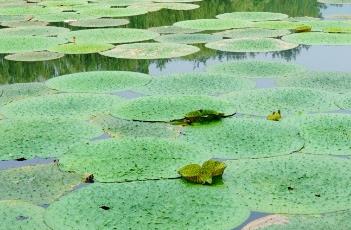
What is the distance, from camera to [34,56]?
452cm

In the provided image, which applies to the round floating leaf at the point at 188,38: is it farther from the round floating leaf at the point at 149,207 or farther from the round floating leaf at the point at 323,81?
the round floating leaf at the point at 149,207

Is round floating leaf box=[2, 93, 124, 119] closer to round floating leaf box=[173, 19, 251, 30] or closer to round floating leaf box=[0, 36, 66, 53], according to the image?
round floating leaf box=[0, 36, 66, 53]

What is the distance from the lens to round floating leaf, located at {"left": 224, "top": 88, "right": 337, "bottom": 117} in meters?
3.13

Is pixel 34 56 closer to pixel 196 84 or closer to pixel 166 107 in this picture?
pixel 196 84

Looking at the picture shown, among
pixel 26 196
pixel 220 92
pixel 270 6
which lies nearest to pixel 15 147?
pixel 26 196

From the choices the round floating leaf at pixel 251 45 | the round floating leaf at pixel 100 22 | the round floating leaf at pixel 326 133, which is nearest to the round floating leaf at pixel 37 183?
the round floating leaf at pixel 326 133

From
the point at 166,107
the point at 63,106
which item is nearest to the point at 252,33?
the point at 166,107

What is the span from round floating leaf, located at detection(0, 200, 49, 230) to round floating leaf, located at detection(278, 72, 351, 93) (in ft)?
6.53

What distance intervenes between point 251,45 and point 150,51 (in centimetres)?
81

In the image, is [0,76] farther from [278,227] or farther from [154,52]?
[278,227]

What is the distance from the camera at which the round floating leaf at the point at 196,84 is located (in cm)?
352

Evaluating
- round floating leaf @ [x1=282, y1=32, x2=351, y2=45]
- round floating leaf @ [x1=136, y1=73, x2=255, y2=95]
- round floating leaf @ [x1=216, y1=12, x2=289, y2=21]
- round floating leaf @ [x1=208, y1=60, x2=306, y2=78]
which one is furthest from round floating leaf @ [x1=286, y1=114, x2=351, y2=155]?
round floating leaf @ [x1=216, y1=12, x2=289, y2=21]

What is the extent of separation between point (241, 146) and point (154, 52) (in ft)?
6.79

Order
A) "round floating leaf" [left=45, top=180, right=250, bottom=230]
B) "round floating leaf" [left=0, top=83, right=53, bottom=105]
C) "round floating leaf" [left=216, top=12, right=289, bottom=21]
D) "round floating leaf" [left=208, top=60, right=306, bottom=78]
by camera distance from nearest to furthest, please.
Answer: "round floating leaf" [left=45, top=180, right=250, bottom=230] < "round floating leaf" [left=0, top=83, right=53, bottom=105] < "round floating leaf" [left=208, top=60, right=306, bottom=78] < "round floating leaf" [left=216, top=12, right=289, bottom=21]
